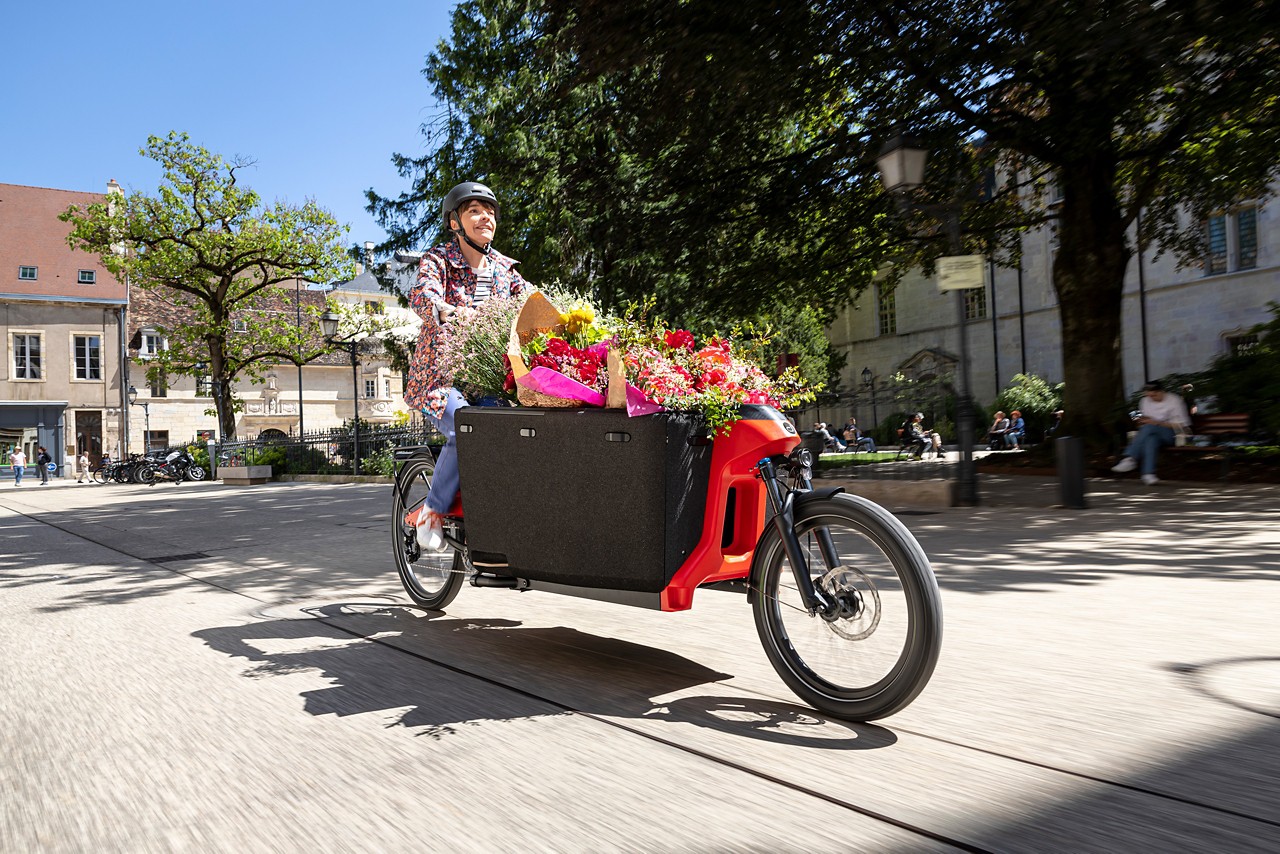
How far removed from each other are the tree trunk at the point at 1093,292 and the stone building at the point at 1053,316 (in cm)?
1016

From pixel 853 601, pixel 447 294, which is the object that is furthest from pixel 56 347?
pixel 853 601

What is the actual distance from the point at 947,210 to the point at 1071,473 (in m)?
3.30

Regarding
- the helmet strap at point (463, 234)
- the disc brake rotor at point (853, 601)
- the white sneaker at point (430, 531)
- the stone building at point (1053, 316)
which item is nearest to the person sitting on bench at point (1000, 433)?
the stone building at point (1053, 316)

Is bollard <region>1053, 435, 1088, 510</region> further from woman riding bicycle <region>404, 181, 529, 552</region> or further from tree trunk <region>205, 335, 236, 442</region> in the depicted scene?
tree trunk <region>205, 335, 236, 442</region>

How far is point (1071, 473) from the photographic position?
31.3 ft

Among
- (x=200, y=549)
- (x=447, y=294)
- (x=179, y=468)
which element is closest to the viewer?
(x=447, y=294)

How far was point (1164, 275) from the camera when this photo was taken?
1335 inches

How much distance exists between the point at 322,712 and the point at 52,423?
2123 inches

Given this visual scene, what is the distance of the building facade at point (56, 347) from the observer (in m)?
47.4

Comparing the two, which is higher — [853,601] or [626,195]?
[626,195]

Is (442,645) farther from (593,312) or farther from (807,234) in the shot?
(807,234)

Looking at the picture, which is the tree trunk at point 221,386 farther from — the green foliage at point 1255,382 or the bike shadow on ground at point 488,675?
the bike shadow on ground at point 488,675

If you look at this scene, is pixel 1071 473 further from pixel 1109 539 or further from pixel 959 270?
pixel 959 270

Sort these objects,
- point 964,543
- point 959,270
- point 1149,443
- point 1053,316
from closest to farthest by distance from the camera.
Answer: point 964,543, point 959,270, point 1149,443, point 1053,316
